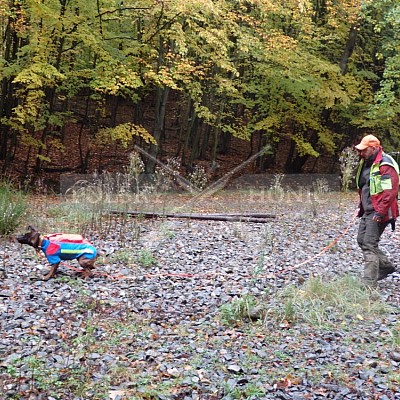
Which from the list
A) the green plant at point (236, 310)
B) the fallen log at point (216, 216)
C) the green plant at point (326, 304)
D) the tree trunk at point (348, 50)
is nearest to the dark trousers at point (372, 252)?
the green plant at point (326, 304)

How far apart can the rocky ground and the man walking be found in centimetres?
35

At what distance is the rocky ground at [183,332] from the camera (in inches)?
159

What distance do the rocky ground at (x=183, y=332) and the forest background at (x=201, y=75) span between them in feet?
23.9

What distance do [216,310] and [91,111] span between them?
2019 cm

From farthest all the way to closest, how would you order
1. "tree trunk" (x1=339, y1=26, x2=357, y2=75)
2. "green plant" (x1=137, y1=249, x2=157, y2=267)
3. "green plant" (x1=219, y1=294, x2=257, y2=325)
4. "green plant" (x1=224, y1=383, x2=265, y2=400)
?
1. "tree trunk" (x1=339, y1=26, x2=357, y2=75)
2. "green plant" (x1=137, y1=249, x2=157, y2=267)
3. "green plant" (x1=219, y1=294, x2=257, y2=325)
4. "green plant" (x1=224, y1=383, x2=265, y2=400)

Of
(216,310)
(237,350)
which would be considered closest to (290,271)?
(216,310)

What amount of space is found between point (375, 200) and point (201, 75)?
41.9ft

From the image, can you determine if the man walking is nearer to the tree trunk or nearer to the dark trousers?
the dark trousers

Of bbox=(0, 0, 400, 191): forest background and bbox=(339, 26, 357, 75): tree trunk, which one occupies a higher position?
bbox=(339, 26, 357, 75): tree trunk

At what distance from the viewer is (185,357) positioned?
4578 mm

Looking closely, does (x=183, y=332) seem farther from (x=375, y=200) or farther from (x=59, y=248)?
(x=375, y=200)

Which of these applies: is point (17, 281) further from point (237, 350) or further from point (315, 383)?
point (315, 383)

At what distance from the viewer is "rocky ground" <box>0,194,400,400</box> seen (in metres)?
4.05

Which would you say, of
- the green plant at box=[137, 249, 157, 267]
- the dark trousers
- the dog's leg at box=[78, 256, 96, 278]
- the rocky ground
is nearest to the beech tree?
the green plant at box=[137, 249, 157, 267]
